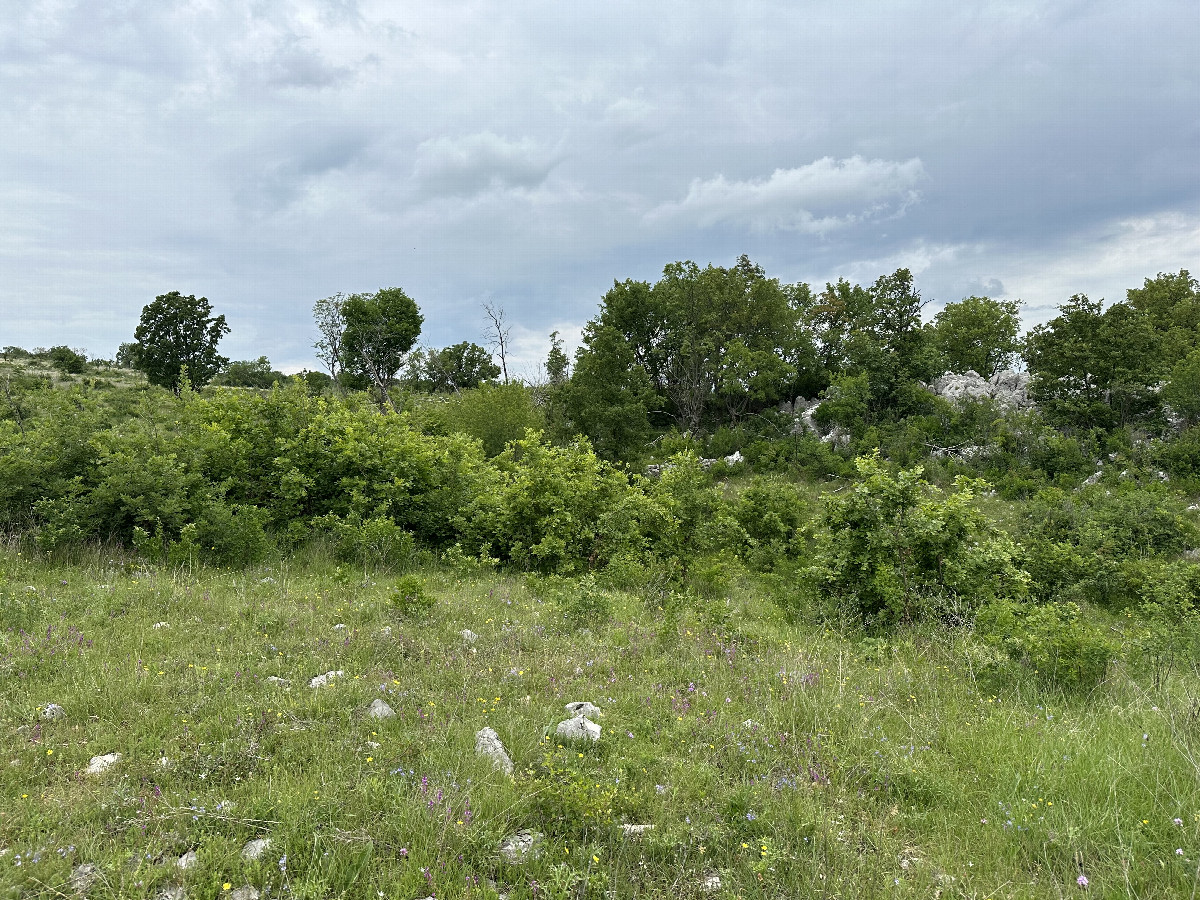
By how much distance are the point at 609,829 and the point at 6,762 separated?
11.2 feet

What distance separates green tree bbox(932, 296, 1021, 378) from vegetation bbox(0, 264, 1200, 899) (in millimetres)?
24411

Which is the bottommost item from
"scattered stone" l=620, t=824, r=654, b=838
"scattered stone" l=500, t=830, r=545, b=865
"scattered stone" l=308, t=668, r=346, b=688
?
"scattered stone" l=620, t=824, r=654, b=838

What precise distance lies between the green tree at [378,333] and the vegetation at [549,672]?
42898 millimetres

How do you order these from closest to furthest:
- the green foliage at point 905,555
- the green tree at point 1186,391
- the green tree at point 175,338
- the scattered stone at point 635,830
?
1. the scattered stone at point 635,830
2. the green foliage at point 905,555
3. the green tree at point 1186,391
4. the green tree at point 175,338

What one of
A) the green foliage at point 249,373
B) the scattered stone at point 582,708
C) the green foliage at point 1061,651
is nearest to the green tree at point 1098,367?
the green foliage at point 1061,651

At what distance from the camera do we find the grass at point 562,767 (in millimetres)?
2906

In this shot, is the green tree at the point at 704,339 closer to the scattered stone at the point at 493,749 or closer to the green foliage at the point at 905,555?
the green foliage at the point at 905,555

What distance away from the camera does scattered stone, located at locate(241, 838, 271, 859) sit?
2873 mm

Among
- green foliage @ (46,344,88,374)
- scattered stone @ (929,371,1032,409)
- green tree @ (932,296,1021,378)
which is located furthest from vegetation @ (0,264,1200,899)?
green foliage @ (46,344,88,374)

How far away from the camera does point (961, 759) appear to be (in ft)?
13.5

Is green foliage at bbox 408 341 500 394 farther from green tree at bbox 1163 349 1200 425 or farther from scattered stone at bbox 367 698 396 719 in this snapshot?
scattered stone at bbox 367 698 396 719

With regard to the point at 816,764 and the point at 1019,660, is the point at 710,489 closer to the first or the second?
the point at 1019,660

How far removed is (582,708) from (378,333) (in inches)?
2239

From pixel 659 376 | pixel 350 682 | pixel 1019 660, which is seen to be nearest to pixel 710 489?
pixel 1019 660
